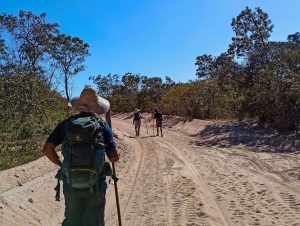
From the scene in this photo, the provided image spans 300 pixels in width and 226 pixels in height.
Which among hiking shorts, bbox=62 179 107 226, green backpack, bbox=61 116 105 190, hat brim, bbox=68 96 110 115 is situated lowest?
hiking shorts, bbox=62 179 107 226

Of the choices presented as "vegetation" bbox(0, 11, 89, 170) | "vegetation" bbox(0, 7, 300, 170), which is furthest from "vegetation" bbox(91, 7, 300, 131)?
"vegetation" bbox(0, 11, 89, 170)

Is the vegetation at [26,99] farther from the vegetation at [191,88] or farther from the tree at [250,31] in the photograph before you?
the tree at [250,31]

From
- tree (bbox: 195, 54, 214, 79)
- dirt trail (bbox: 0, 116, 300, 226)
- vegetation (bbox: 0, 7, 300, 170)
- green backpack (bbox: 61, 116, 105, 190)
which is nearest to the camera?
green backpack (bbox: 61, 116, 105, 190)

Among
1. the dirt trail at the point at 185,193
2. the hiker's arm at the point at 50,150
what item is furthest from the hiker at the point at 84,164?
the dirt trail at the point at 185,193

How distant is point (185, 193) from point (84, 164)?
566 centimetres

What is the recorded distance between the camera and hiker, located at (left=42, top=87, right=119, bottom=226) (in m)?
4.56

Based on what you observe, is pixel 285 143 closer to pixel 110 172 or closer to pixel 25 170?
pixel 25 170

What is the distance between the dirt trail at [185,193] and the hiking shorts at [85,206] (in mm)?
2848

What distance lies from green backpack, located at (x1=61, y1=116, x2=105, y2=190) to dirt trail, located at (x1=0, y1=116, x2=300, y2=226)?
313 cm

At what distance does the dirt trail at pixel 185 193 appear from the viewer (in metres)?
7.85

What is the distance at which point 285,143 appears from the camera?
1889 cm

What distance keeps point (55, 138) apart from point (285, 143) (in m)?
15.6

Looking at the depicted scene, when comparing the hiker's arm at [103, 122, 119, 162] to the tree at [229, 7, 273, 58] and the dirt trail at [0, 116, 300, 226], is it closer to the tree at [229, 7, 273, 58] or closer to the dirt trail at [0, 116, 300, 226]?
the dirt trail at [0, 116, 300, 226]

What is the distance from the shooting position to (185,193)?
32.4 ft
